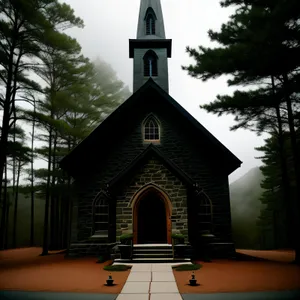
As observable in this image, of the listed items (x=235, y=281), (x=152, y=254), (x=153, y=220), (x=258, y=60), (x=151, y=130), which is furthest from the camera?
(x=151, y=130)

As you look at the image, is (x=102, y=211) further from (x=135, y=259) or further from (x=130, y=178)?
(x=135, y=259)

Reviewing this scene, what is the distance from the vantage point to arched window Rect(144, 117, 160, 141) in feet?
47.0

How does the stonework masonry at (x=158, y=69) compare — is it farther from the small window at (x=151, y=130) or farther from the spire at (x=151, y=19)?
the small window at (x=151, y=130)

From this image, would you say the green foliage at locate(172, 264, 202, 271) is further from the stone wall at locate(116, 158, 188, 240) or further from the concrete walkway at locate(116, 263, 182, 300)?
the stone wall at locate(116, 158, 188, 240)

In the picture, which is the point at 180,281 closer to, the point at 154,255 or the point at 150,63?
the point at 154,255

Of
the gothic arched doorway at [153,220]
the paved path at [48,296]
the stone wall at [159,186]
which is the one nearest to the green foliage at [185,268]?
the stone wall at [159,186]

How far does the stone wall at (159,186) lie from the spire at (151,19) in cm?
993

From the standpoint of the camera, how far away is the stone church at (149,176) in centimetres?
1184

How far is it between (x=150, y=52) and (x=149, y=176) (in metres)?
9.21

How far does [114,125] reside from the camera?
14289 millimetres

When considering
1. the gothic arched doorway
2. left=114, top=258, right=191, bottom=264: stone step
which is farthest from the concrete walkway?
the gothic arched doorway

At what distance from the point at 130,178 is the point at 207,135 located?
4.71 m

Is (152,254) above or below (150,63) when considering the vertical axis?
below

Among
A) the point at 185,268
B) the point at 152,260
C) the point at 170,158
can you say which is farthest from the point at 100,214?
the point at 185,268
